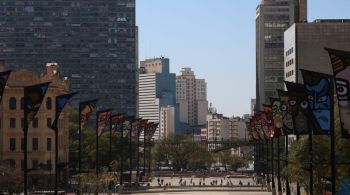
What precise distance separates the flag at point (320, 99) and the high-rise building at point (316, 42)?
401 feet

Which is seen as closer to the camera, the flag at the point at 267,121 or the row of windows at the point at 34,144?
the flag at the point at 267,121

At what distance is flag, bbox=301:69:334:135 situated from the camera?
45594 millimetres

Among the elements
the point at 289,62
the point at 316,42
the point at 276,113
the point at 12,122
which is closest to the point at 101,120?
the point at 276,113

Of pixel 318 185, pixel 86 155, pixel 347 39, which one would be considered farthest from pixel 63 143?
pixel 347 39

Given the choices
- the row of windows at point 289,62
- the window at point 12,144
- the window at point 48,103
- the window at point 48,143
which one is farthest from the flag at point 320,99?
the row of windows at point 289,62

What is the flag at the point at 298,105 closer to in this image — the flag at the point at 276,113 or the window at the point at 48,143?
the flag at the point at 276,113

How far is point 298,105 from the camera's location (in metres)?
54.9

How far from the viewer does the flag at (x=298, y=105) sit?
53.2 metres

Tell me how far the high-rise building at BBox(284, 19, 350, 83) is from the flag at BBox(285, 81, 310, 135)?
11068 centimetres

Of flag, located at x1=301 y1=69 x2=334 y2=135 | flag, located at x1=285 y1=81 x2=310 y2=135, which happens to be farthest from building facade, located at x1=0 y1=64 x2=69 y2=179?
flag, located at x1=301 y1=69 x2=334 y2=135

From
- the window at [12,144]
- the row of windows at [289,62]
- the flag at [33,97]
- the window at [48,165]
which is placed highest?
the row of windows at [289,62]

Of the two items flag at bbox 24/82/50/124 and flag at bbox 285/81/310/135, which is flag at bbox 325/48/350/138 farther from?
flag at bbox 24/82/50/124

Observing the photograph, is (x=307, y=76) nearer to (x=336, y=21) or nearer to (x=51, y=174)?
(x=51, y=174)

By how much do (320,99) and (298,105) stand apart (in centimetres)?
876
